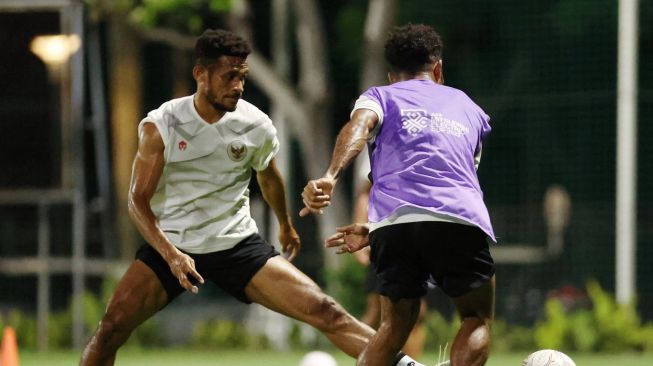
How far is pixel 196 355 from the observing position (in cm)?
1590

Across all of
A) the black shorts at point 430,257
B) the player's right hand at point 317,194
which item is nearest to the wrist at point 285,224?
the black shorts at point 430,257

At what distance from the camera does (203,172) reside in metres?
8.52

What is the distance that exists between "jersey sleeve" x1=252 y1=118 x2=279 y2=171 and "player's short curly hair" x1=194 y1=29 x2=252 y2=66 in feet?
1.60

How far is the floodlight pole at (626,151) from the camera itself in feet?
52.5

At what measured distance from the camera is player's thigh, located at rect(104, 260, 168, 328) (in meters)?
8.44

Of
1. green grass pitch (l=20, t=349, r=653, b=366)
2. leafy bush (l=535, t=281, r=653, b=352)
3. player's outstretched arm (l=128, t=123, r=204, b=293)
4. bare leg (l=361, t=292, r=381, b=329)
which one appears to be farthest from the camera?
leafy bush (l=535, t=281, r=653, b=352)

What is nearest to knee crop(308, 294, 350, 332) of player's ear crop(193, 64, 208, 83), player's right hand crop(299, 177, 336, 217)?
player's ear crop(193, 64, 208, 83)

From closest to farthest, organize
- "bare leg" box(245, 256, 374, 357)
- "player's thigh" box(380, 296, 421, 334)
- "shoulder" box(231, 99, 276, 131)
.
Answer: "player's thigh" box(380, 296, 421, 334)
"bare leg" box(245, 256, 374, 357)
"shoulder" box(231, 99, 276, 131)

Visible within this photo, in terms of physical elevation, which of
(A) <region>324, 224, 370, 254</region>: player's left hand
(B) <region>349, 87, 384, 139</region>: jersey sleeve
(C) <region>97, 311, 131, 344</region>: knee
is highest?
(B) <region>349, 87, 384, 139</region>: jersey sleeve

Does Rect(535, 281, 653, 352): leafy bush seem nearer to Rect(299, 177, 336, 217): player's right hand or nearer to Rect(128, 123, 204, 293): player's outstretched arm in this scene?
Rect(128, 123, 204, 293): player's outstretched arm

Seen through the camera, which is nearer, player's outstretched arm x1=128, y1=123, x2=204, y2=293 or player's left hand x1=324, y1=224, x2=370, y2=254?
player's left hand x1=324, y1=224, x2=370, y2=254

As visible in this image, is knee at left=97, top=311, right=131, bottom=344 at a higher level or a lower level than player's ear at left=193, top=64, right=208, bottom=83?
lower

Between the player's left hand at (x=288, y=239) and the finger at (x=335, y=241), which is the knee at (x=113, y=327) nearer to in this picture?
the player's left hand at (x=288, y=239)

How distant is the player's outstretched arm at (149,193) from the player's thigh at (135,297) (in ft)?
0.68
